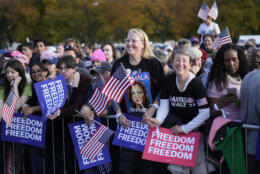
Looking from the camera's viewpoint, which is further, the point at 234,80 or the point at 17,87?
the point at 17,87

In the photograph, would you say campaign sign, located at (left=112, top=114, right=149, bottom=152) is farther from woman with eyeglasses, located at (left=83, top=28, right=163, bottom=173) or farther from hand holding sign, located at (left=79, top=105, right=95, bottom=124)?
hand holding sign, located at (left=79, top=105, right=95, bottom=124)

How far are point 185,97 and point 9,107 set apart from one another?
2.77 m

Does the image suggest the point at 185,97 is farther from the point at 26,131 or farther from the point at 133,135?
the point at 26,131

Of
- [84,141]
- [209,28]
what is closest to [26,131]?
[84,141]

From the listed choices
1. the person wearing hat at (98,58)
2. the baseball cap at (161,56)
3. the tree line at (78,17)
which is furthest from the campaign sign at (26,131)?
the tree line at (78,17)

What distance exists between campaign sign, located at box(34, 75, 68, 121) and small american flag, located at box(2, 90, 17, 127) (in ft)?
2.11

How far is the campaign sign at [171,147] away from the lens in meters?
4.68

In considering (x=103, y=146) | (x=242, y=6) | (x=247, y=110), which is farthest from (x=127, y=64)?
→ (x=242, y=6)

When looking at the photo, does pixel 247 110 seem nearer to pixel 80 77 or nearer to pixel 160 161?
pixel 160 161

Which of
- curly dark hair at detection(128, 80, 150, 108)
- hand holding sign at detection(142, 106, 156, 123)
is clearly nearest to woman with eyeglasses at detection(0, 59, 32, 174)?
curly dark hair at detection(128, 80, 150, 108)

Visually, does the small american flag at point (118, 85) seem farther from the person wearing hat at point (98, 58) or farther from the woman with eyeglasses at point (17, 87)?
the person wearing hat at point (98, 58)

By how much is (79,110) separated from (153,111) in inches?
48.4

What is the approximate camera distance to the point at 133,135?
5.03 m

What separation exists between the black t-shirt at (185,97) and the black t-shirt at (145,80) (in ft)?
0.75
